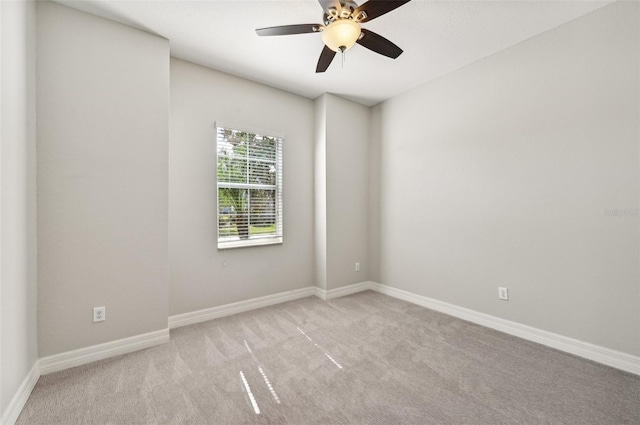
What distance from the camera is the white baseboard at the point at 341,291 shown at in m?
3.74

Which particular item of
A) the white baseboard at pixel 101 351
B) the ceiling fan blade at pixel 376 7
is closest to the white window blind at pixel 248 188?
the white baseboard at pixel 101 351

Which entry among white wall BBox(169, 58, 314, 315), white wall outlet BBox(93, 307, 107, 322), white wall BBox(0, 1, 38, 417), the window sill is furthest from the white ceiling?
white wall outlet BBox(93, 307, 107, 322)

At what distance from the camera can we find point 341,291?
3.88 metres

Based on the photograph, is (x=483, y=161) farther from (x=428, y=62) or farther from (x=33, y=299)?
(x=33, y=299)

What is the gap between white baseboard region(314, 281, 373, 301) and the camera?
3739 mm

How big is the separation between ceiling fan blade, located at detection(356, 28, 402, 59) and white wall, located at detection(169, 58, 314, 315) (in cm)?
180

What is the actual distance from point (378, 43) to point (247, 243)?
251cm

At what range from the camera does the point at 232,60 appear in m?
2.91

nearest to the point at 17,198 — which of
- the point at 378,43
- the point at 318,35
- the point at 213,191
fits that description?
the point at 213,191

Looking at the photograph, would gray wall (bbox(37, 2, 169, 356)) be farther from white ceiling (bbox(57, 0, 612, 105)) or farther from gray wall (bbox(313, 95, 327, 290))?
gray wall (bbox(313, 95, 327, 290))

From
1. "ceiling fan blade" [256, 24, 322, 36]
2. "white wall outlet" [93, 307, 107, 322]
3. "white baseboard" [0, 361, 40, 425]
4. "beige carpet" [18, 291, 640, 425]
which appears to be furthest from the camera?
"white wall outlet" [93, 307, 107, 322]

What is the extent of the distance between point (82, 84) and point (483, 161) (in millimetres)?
3815

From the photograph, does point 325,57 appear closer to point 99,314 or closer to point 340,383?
point 340,383

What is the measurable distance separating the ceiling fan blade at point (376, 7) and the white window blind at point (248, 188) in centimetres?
199
